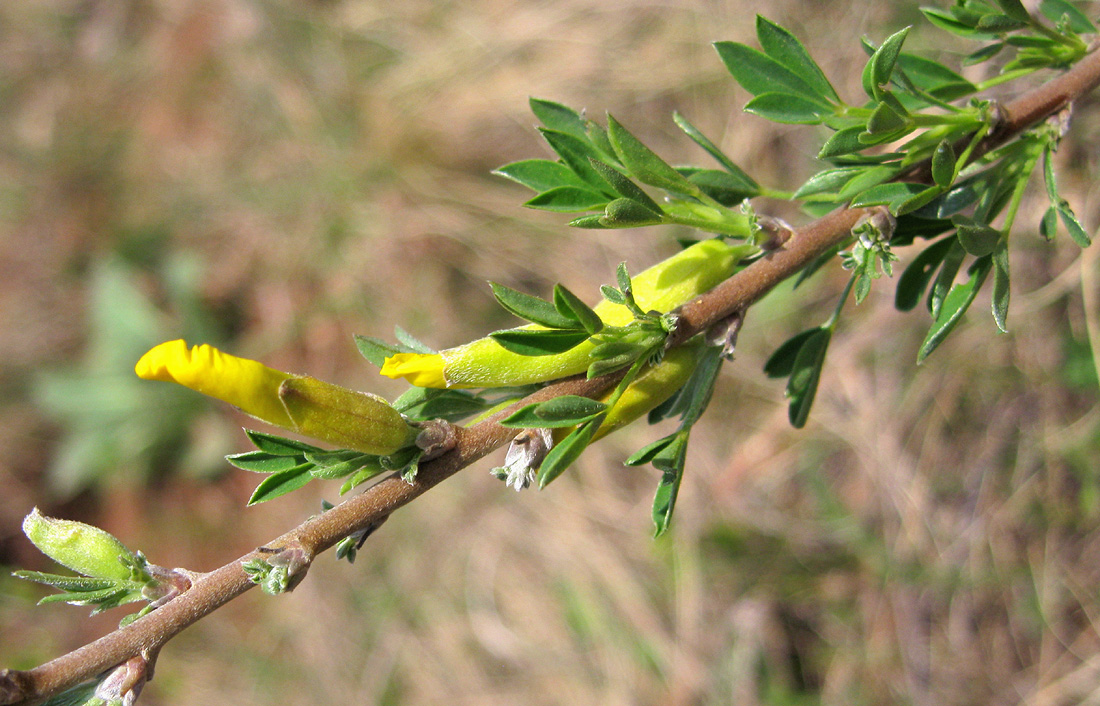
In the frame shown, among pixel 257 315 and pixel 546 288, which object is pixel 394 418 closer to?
pixel 546 288

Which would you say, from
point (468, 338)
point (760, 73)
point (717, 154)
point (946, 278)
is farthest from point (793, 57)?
point (468, 338)

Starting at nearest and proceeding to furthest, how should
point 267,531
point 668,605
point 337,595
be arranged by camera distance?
point 668,605 < point 337,595 < point 267,531

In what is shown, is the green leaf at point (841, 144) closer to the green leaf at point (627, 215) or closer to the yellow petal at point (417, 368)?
the green leaf at point (627, 215)

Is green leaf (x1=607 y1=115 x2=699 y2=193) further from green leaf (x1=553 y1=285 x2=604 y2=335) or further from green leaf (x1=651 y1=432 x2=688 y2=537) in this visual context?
green leaf (x1=651 y1=432 x2=688 y2=537)

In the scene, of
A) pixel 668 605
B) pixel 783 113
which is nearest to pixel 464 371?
pixel 783 113

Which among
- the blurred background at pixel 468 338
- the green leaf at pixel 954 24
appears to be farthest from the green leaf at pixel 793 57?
the blurred background at pixel 468 338

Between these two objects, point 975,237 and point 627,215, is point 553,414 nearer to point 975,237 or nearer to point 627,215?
point 627,215

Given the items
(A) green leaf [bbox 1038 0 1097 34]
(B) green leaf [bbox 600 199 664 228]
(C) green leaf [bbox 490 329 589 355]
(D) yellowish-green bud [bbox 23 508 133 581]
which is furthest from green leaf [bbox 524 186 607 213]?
(A) green leaf [bbox 1038 0 1097 34]
